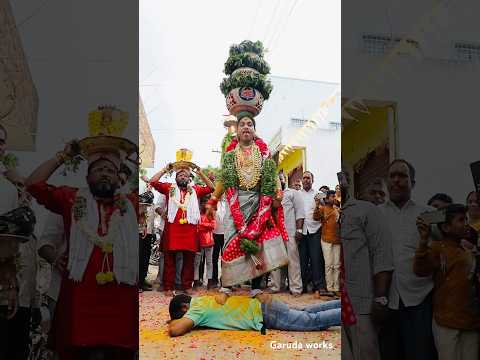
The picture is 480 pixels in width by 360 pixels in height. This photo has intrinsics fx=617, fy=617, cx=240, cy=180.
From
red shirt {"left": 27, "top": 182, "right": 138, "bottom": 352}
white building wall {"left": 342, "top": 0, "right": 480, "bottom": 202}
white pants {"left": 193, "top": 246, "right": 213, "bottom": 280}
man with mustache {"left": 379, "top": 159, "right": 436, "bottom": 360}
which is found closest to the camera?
red shirt {"left": 27, "top": 182, "right": 138, "bottom": 352}

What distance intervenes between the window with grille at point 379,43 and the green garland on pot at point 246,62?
0.67 meters

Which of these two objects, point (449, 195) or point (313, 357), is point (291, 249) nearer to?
point (313, 357)

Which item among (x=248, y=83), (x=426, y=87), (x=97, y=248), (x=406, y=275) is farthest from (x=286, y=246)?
(x=426, y=87)

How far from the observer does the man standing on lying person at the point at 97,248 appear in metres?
3.34

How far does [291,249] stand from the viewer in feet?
11.9

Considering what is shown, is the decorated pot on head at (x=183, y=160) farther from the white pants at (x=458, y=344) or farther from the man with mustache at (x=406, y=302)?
the white pants at (x=458, y=344)

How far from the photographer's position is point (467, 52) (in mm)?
3830

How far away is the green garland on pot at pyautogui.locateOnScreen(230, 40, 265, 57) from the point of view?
357 cm

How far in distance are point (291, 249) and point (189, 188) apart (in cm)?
70

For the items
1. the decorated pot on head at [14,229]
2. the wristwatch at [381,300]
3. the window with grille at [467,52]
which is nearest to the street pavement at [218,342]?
the wristwatch at [381,300]

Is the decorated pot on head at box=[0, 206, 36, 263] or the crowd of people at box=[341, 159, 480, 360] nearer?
→ the decorated pot on head at box=[0, 206, 36, 263]

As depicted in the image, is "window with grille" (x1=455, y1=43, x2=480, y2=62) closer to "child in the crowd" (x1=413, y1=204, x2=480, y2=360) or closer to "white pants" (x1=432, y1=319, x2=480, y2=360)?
"child in the crowd" (x1=413, y1=204, x2=480, y2=360)

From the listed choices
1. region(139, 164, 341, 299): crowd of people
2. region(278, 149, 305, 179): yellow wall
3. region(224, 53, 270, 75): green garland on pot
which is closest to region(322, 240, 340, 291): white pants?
region(139, 164, 341, 299): crowd of people

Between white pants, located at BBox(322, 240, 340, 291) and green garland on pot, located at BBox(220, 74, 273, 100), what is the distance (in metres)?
0.97
